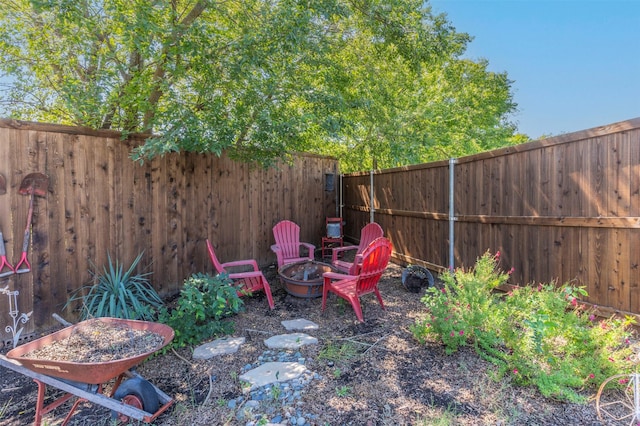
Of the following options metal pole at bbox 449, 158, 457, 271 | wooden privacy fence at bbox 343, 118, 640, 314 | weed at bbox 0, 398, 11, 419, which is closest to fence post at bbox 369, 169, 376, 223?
wooden privacy fence at bbox 343, 118, 640, 314

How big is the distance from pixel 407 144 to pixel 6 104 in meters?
5.59

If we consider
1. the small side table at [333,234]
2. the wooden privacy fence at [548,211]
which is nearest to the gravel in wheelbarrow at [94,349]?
the wooden privacy fence at [548,211]

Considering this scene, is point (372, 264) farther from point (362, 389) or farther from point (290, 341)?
point (362, 389)

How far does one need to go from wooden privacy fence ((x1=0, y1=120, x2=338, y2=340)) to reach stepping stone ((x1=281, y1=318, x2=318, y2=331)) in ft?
5.48

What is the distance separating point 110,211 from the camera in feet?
10.8

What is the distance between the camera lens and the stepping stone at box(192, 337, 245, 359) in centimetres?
248

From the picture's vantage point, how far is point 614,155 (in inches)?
99.0

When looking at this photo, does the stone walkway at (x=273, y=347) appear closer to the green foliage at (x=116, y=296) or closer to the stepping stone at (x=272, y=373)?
the stepping stone at (x=272, y=373)

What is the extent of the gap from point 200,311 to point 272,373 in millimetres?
835

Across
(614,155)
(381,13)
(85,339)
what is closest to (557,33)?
(381,13)

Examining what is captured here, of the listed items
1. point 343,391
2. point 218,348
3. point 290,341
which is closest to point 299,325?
point 290,341

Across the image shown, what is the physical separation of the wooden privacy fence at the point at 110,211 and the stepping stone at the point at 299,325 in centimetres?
167

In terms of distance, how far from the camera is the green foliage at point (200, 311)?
8.59 feet

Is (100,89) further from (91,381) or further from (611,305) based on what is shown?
(611,305)
